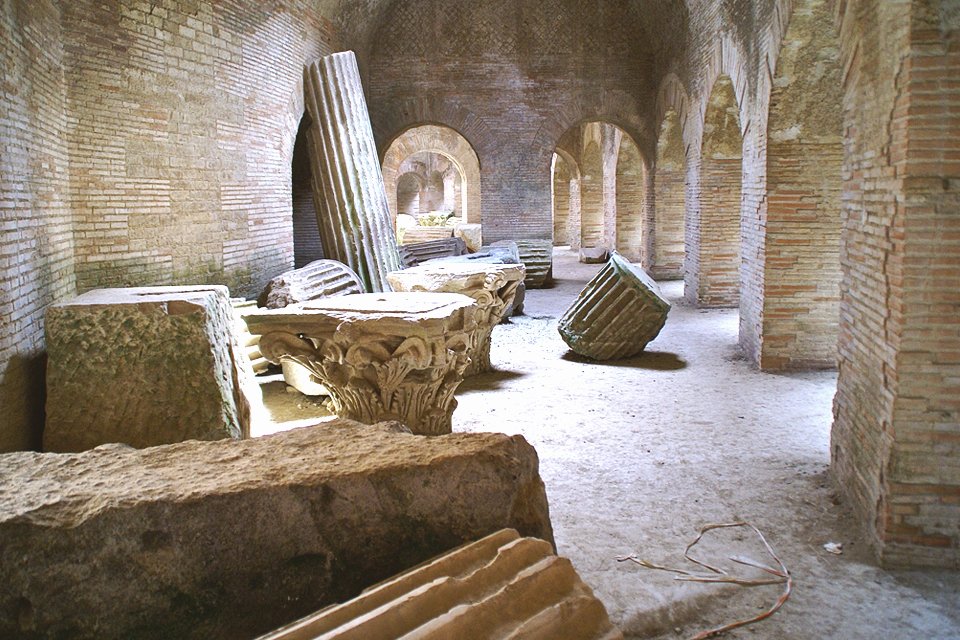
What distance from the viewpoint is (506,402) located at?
23.1ft

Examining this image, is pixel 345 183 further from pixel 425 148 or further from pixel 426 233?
pixel 425 148

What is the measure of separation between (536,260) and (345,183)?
173 inches

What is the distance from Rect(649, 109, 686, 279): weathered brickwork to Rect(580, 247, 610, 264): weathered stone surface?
3.16 m

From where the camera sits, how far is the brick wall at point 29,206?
4.47 m

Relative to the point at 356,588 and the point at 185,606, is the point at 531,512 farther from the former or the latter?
the point at 185,606

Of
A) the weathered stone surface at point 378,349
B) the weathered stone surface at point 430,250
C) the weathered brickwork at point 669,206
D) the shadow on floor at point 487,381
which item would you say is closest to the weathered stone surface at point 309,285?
the shadow on floor at point 487,381

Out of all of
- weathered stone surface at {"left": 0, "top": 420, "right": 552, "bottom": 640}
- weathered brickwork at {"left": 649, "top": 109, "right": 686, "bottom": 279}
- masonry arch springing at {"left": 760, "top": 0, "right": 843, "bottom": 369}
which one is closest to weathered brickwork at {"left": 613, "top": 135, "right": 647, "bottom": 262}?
weathered brickwork at {"left": 649, "top": 109, "right": 686, "bottom": 279}

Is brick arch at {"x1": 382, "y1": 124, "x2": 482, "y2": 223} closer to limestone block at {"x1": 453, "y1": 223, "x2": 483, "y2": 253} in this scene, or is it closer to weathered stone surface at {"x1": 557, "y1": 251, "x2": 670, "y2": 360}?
limestone block at {"x1": 453, "y1": 223, "x2": 483, "y2": 253}

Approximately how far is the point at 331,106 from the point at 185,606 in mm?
9779

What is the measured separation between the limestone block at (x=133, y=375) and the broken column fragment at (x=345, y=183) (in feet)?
18.9

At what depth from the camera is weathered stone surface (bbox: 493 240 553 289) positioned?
13953 mm

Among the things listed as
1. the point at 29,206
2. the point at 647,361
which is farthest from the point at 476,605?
the point at 647,361

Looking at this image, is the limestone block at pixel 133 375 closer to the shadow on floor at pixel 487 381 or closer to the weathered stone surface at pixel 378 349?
the weathered stone surface at pixel 378 349

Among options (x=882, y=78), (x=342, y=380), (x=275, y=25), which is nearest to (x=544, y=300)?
(x=275, y=25)
